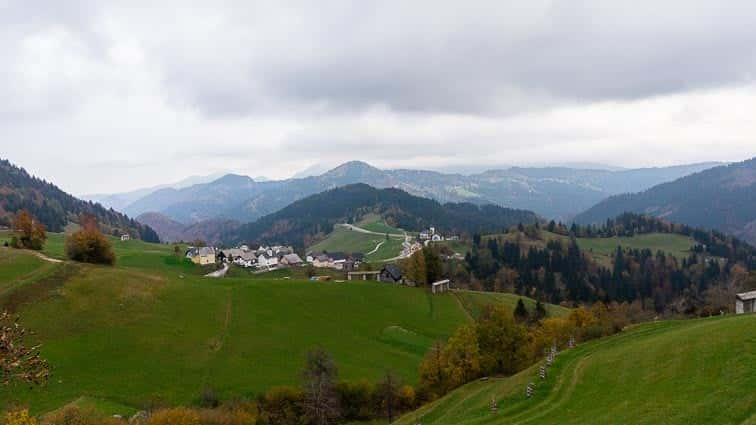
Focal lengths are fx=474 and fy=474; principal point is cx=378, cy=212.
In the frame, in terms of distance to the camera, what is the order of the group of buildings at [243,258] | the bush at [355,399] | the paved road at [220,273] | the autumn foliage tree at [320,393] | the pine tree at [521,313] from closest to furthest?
the autumn foliage tree at [320,393]
the bush at [355,399]
the pine tree at [521,313]
the paved road at [220,273]
the group of buildings at [243,258]

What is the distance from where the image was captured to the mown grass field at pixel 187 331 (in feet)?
199

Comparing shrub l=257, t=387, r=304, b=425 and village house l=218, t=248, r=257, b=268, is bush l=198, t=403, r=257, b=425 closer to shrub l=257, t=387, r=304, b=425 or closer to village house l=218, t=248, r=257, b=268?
shrub l=257, t=387, r=304, b=425

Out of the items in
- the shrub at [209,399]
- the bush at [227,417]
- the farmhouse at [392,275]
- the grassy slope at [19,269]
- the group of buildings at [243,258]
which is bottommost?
the shrub at [209,399]

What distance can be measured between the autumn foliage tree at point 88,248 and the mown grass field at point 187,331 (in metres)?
6.39

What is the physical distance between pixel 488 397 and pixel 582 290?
152064mm

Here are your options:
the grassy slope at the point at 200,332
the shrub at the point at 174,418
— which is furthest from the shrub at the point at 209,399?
the shrub at the point at 174,418

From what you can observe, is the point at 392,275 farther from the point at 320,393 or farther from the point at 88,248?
the point at 320,393

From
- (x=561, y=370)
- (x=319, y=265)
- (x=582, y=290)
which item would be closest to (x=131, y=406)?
(x=561, y=370)

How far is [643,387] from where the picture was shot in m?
29.9

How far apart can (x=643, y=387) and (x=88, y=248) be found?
9634 cm

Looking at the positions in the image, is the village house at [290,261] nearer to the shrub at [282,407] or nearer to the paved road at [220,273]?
the paved road at [220,273]

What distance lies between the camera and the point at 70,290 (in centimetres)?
7719

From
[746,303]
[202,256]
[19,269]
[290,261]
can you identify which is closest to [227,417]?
[19,269]

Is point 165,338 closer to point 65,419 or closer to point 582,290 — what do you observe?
point 65,419
